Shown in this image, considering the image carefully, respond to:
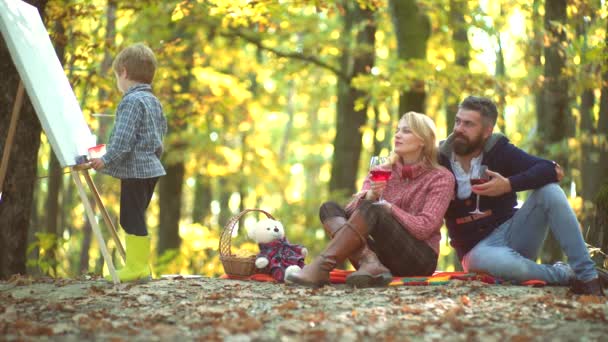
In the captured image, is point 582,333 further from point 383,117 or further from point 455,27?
point 383,117

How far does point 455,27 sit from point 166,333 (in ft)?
29.4

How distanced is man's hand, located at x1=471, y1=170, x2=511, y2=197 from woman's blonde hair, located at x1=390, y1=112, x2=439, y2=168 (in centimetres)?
41

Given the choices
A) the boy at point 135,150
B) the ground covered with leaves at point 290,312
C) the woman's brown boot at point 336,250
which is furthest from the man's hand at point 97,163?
the woman's brown boot at point 336,250

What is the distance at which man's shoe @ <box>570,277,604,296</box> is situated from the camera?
5.18 meters

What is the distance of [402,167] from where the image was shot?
5969 millimetres

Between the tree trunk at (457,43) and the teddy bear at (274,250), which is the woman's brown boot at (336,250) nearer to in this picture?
the teddy bear at (274,250)

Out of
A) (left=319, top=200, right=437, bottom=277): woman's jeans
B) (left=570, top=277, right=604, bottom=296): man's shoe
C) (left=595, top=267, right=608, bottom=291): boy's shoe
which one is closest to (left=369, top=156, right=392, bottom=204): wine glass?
(left=319, top=200, right=437, bottom=277): woman's jeans

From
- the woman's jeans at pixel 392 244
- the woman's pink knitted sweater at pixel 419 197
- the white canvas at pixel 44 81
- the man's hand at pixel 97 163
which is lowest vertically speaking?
the woman's jeans at pixel 392 244

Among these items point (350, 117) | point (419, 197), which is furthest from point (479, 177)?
point (350, 117)

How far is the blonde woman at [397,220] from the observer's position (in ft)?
18.0

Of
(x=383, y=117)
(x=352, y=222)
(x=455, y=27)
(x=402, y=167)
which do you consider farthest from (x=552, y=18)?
(x=383, y=117)

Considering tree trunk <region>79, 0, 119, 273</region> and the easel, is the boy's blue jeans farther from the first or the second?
tree trunk <region>79, 0, 119, 273</region>

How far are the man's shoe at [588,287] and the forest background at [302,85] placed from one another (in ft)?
4.59

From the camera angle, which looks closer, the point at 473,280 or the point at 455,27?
the point at 473,280
